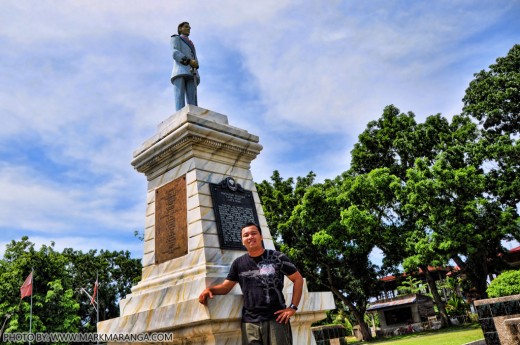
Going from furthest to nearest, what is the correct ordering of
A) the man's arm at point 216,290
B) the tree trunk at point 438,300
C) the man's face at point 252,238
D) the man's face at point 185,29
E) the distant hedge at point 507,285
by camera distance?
the tree trunk at point 438,300, the distant hedge at point 507,285, the man's face at point 185,29, the man's arm at point 216,290, the man's face at point 252,238

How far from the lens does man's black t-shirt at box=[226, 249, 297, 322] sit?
4.15 m

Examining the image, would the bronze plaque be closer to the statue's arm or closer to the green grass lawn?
the statue's arm

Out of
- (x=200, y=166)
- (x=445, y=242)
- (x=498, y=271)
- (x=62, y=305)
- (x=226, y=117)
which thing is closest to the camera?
(x=200, y=166)

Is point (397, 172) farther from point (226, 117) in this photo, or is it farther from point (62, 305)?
point (62, 305)

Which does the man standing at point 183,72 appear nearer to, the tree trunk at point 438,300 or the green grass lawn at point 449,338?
the green grass lawn at point 449,338

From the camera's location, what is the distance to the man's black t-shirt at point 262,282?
163 inches

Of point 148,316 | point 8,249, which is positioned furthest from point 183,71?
point 8,249

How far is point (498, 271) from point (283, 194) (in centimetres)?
1284

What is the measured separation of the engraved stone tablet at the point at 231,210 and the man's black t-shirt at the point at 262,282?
1.60m

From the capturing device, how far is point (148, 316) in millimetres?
5508

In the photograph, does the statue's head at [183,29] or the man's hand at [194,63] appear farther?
the statue's head at [183,29]

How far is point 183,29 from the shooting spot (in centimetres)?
796

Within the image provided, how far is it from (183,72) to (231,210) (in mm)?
2903

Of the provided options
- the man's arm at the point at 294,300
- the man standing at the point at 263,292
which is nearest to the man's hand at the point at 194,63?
the man standing at the point at 263,292
